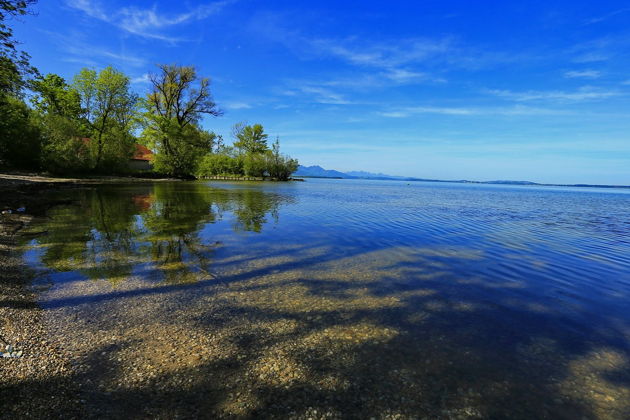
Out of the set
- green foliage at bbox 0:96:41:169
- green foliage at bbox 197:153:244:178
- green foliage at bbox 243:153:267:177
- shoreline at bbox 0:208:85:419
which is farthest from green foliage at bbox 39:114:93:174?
green foliage at bbox 243:153:267:177

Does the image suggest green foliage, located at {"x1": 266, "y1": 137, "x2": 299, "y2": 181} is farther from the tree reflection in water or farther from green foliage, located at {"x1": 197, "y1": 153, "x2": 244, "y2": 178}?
the tree reflection in water

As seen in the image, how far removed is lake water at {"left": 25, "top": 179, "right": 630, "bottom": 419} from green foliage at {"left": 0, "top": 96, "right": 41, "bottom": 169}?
3261cm

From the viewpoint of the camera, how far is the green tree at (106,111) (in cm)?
4643

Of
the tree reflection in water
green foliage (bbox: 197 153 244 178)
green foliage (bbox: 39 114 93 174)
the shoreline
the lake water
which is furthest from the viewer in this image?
green foliage (bbox: 197 153 244 178)

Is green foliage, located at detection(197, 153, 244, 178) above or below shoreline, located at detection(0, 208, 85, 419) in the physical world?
above

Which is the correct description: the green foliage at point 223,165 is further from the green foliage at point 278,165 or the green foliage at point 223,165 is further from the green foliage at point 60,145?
the green foliage at point 60,145

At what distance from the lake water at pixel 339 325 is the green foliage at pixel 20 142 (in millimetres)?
32614

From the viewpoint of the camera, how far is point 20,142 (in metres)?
37.0

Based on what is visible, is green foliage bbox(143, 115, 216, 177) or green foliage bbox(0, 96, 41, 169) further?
green foliage bbox(143, 115, 216, 177)

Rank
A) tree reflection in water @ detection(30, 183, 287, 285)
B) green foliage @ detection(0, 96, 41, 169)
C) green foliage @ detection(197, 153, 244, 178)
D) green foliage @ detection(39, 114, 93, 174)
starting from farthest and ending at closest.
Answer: green foliage @ detection(197, 153, 244, 178)
green foliage @ detection(39, 114, 93, 174)
green foliage @ detection(0, 96, 41, 169)
tree reflection in water @ detection(30, 183, 287, 285)

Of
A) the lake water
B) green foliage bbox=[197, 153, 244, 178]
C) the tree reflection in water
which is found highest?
green foliage bbox=[197, 153, 244, 178]

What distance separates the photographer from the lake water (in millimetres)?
3932

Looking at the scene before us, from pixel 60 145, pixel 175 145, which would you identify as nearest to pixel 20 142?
pixel 60 145

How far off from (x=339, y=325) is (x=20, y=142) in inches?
1953
